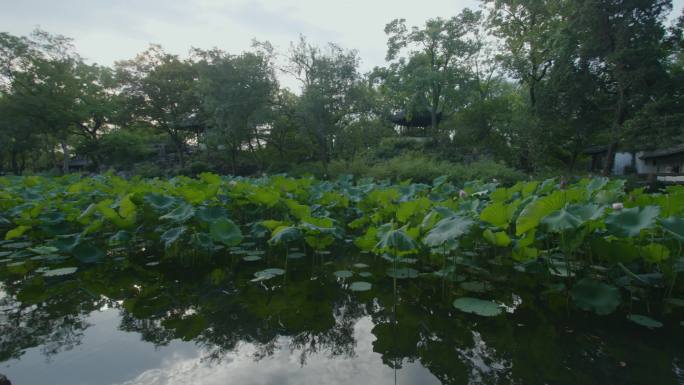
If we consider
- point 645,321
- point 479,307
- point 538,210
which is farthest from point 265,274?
point 645,321

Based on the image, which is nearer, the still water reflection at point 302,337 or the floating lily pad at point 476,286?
the still water reflection at point 302,337

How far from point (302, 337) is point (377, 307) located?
0.76 meters

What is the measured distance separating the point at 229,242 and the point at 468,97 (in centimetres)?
2343

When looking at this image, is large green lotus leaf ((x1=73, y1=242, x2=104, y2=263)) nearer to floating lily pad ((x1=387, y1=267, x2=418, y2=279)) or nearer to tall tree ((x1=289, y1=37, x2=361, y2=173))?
floating lily pad ((x1=387, y1=267, x2=418, y2=279))

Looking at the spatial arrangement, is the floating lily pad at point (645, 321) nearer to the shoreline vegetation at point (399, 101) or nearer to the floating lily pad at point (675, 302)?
the floating lily pad at point (675, 302)

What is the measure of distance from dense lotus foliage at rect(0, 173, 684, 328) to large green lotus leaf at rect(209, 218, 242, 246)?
11mm

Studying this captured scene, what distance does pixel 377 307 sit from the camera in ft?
9.43

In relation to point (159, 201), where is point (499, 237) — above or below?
Result: below

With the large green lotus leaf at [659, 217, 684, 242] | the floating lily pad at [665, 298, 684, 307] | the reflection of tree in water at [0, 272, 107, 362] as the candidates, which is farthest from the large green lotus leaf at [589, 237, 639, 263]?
the reflection of tree in water at [0, 272, 107, 362]

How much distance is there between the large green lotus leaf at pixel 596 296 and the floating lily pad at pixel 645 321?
0.24m

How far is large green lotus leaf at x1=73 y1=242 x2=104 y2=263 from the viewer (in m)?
3.55

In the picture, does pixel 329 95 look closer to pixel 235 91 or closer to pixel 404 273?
pixel 235 91

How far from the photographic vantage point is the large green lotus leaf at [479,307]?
231cm

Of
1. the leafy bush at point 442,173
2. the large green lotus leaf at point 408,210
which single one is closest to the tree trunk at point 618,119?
the leafy bush at point 442,173
